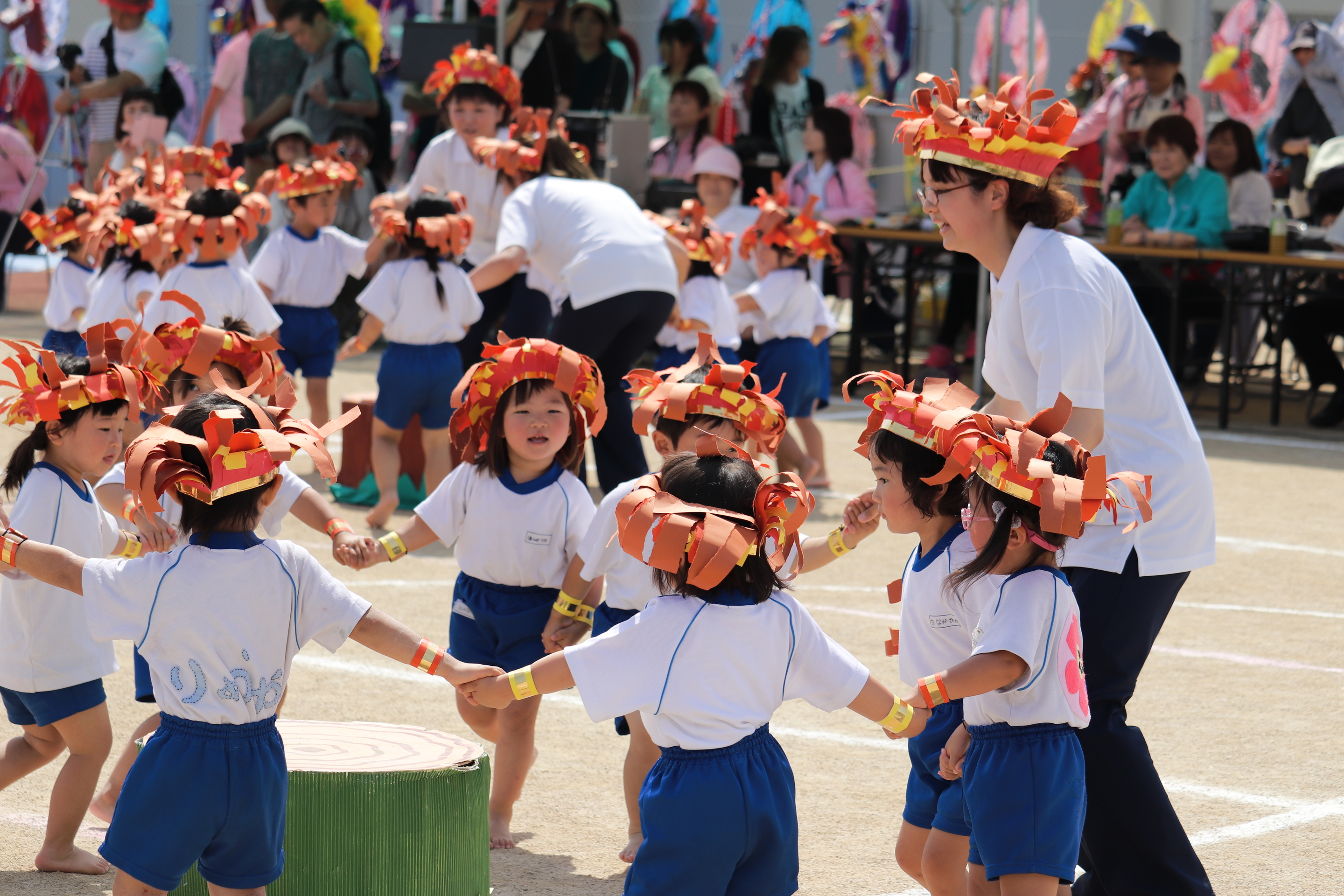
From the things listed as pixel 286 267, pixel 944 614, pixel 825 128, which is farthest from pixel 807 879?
pixel 825 128

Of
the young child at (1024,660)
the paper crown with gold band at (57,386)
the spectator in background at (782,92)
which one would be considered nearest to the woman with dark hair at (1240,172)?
the spectator in background at (782,92)

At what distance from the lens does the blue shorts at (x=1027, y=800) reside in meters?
3.38

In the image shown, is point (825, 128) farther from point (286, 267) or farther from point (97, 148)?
point (97, 148)

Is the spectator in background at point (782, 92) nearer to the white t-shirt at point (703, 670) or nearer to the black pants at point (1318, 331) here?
the black pants at point (1318, 331)

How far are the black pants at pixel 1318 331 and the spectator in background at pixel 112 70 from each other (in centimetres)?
970

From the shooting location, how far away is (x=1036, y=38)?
59.5 feet

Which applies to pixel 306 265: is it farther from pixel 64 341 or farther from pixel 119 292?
pixel 119 292

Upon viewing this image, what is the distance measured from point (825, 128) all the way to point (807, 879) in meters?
10.2

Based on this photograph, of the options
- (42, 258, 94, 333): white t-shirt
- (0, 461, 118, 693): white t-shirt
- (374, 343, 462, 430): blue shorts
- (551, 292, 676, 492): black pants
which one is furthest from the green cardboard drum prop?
(42, 258, 94, 333): white t-shirt

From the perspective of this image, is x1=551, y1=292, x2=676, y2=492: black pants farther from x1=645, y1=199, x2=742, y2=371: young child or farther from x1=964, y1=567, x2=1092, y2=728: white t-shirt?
x1=964, y1=567, x2=1092, y2=728: white t-shirt

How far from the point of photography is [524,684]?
10.9 ft

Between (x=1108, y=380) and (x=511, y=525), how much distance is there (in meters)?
1.66

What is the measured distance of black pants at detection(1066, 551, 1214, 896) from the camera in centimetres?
378

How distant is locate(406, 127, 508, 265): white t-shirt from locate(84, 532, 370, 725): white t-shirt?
6211 millimetres
